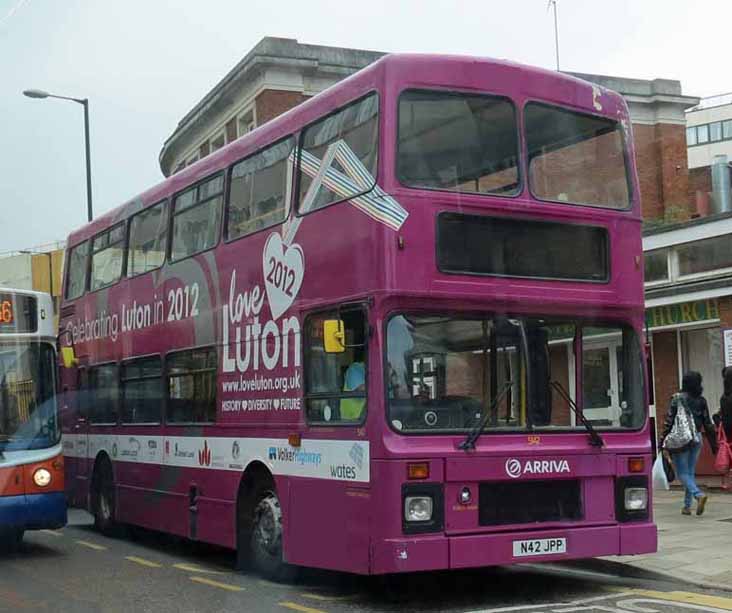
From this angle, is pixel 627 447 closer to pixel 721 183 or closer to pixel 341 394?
pixel 341 394

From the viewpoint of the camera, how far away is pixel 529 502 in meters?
8.91

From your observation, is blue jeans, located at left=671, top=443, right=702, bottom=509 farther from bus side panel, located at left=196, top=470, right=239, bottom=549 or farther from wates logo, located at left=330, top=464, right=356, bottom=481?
wates logo, located at left=330, top=464, right=356, bottom=481

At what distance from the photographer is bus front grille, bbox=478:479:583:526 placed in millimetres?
8711

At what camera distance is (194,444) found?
11930mm

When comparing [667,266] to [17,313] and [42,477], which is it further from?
[42,477]

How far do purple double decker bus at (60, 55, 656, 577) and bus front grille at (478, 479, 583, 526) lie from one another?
0.06 feet

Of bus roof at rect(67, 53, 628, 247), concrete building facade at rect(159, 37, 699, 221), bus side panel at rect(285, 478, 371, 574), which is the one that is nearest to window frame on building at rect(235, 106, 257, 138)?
concrete building facade at rect(159, 37, 699, 221)

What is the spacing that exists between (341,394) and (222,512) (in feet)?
9.03

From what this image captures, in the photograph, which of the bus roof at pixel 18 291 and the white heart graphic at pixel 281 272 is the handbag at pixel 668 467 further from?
the bus roof at pixel 18 291

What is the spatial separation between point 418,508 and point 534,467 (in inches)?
42.1

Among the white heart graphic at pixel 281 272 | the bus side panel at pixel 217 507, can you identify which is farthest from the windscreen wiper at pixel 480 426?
the bus side panel at pixel 217 507

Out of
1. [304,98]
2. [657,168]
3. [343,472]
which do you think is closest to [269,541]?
[343,472]

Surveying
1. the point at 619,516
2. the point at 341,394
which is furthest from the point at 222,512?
the point at 619,516

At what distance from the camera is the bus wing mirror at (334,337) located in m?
8.79
